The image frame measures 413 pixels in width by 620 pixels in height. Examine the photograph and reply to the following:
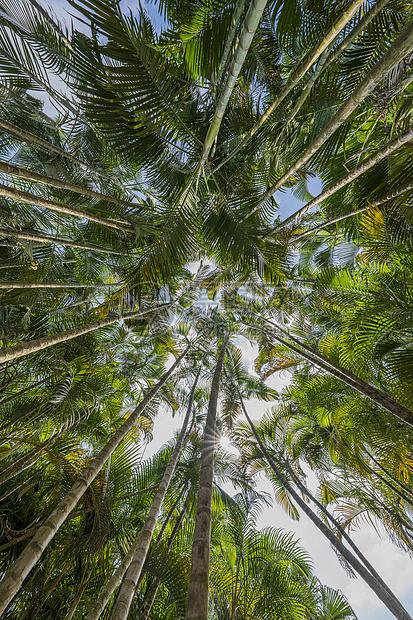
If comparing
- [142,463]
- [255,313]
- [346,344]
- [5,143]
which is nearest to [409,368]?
[346,344]

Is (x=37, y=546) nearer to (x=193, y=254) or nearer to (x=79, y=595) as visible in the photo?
(x=79, y=595)

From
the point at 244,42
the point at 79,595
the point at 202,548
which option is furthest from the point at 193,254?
the point at 79,595

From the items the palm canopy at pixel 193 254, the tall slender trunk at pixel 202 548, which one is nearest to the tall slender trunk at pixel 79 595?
the palm canopy at pixel 193 254

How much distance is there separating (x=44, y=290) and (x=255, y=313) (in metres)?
3.67

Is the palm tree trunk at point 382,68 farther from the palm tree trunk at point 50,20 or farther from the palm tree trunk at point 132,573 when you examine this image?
the palm tree trunk at point 132,573

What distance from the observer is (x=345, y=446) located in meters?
4.19

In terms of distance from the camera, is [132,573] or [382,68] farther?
A: [132,573]

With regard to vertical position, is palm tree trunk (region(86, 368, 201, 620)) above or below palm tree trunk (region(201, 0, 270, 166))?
below

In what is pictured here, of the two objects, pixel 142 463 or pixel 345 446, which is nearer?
pixel 345 446

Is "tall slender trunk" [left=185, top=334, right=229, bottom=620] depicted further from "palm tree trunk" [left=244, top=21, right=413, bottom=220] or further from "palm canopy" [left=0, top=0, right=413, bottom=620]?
"palm tree trunk" [left=244, top=21, right=413, bottom=220]

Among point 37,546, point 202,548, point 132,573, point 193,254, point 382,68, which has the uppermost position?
point 382,68

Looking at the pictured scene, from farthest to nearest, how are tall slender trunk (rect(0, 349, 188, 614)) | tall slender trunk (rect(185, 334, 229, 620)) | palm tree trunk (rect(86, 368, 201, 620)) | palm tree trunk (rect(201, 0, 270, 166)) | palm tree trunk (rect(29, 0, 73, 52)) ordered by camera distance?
palm tree trunk (rect(29, 0, 73, 52)) → palm tree trunk (rect(86, 368, 201, 620)) → tall slender trunk (rect(0, 349, 188, 614)) → tall slender trunk (rect(185, 334, 229, 620)) → palm tree trunk (rect(201, 0, 270, 166))

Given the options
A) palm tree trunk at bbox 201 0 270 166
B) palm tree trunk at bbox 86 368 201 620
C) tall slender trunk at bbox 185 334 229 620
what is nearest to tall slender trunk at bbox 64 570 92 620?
palm tree trunk at bbox 86 368 201 620

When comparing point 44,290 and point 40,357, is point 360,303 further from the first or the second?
point 40,357
